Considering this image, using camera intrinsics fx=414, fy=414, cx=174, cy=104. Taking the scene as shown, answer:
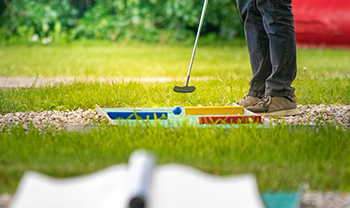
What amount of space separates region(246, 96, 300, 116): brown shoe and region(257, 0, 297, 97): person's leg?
0.11m

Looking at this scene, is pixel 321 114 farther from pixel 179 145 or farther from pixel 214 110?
pixel 179 145

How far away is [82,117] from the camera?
99.1 inches

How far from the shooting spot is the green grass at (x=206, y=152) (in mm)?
1378

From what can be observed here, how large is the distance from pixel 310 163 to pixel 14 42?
27.5 ft

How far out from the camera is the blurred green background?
890 cm

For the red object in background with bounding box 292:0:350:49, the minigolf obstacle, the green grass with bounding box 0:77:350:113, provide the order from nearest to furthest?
the minigolf obstacle → the green grass with bounding box 0:77:350:113 → the red object in background with bounding box 292:0:350:49

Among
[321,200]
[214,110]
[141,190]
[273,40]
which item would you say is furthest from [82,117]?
[321,200]

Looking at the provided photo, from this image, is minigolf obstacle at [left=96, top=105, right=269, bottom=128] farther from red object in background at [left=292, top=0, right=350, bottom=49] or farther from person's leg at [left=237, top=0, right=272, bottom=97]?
red object in background at [left=292, top=0, right=350, bottom=49]

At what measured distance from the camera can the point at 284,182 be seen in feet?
4.36

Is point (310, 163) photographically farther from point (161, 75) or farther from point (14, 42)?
point (14, 42)

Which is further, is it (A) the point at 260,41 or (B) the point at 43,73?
(B) the point at 43,73

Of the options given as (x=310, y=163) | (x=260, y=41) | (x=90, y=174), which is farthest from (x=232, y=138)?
(x=260, y=41)

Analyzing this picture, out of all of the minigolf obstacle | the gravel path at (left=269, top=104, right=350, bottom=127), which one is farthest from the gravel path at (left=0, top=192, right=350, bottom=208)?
the gravel path at (left=269, top=104, right=350, bottom=127)

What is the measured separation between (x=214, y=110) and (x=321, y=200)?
4.48 feet
